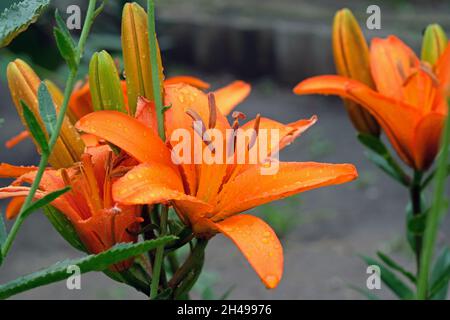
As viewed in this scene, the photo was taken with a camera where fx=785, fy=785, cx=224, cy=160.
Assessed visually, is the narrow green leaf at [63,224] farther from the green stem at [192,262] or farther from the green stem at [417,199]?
the green stem at [417,199]

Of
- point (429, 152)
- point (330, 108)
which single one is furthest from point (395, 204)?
point (429, 152)

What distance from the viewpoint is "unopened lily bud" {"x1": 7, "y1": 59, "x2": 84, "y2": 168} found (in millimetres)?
485

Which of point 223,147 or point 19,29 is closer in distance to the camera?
point 19,29

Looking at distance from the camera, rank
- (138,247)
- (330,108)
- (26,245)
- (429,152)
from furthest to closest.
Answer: (330,108), (26,245), (429,152), (138,247)

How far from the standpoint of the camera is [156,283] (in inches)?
17.7

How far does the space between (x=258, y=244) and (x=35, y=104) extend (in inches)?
6.5

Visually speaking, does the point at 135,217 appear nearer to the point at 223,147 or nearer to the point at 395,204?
the point at 223,147

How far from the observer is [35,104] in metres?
0.48

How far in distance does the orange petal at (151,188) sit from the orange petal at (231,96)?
0.18m

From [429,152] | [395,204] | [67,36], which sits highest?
[67,36]

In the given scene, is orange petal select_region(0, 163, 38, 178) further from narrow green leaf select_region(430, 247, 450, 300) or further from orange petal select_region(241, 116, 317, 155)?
narrow green leaf select_region(430, 247, 450, 300)

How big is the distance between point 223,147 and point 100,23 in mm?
945

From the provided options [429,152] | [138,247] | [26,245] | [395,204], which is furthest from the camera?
[395,204]

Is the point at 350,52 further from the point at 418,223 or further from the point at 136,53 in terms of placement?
the point at 136,53
